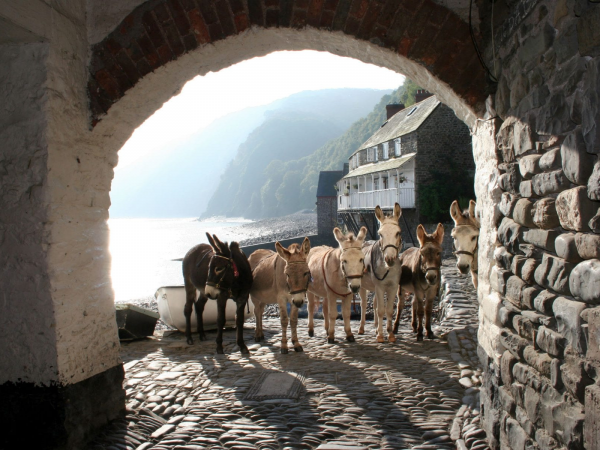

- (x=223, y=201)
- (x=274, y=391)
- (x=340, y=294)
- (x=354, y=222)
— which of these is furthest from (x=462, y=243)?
(x=223, y=201)

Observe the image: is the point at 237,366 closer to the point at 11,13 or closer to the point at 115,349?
the point at 115,349

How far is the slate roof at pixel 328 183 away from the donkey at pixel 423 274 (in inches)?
1844

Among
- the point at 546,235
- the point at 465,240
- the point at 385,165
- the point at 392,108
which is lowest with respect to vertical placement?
the point at 465,240

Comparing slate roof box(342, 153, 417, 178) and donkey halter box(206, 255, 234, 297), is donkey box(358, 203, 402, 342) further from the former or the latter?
slate roof box(342, 153, 417, 178)

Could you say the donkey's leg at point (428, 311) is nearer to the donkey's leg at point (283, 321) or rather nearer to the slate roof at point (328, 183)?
the donkey's leg at point (283, 321)

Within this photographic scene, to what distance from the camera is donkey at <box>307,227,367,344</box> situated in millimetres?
6586

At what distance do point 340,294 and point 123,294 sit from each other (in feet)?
101

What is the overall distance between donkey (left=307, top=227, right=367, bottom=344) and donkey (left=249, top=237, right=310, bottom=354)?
61 cm

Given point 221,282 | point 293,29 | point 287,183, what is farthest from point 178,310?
point 287,183

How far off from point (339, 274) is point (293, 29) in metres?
4.30

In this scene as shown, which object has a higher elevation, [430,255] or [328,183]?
[328,183]

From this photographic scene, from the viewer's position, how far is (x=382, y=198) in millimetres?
29656

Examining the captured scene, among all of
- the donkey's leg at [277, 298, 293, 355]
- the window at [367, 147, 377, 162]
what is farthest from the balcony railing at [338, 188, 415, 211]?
the donkey's leg at [277, 298, 293, 355]

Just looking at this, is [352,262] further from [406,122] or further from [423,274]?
[406,122]
